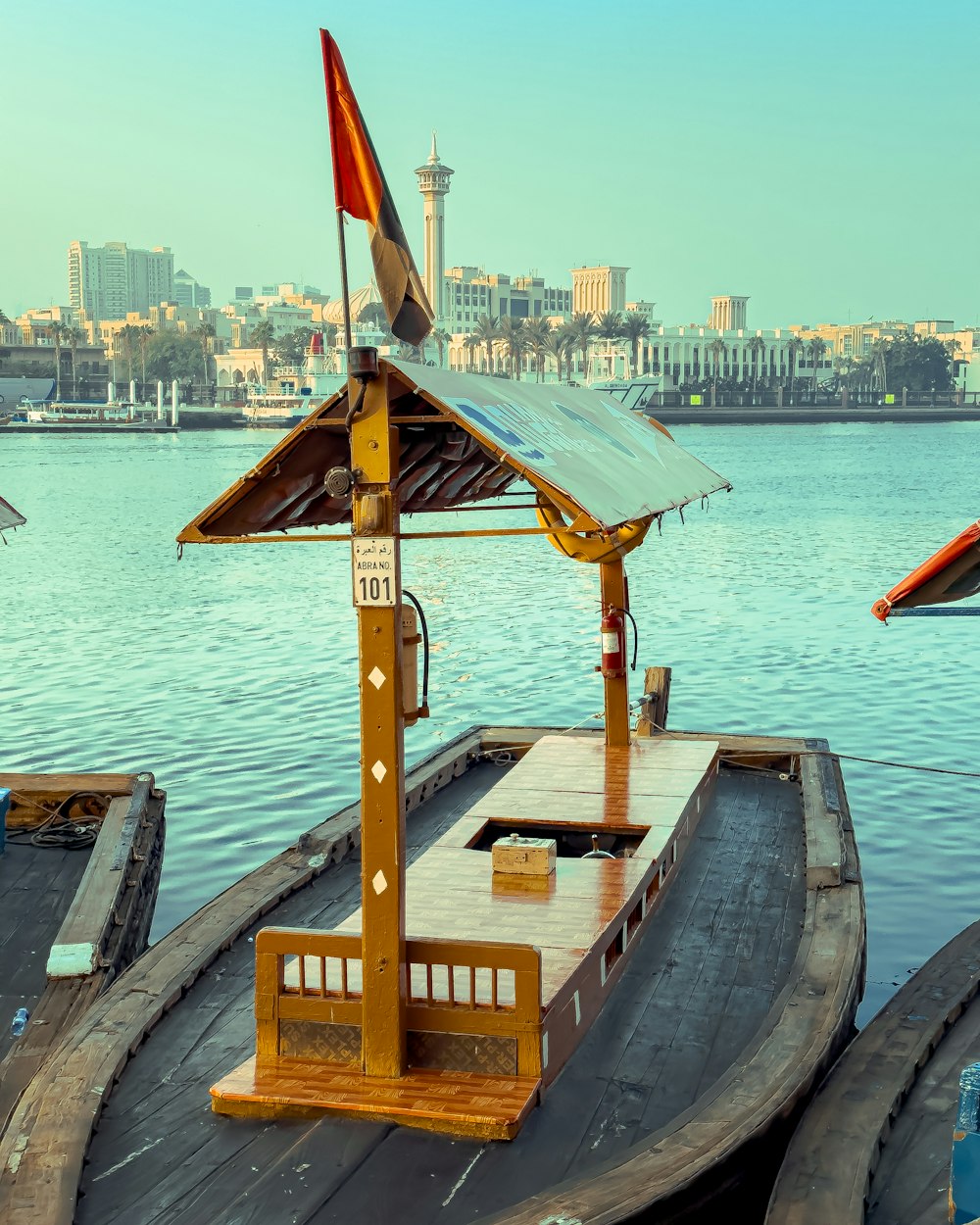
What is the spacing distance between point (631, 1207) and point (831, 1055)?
2404mm

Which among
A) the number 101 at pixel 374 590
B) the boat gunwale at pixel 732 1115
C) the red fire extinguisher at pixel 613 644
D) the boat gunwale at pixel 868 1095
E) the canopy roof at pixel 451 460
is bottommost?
the boat gunwale at pixel 868 1095

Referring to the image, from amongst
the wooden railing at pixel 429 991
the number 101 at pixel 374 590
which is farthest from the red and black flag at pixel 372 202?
the wooden railing at pixel 429 991

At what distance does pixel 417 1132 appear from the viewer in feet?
24.1

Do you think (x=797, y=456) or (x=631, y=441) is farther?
(x=797, y=456)

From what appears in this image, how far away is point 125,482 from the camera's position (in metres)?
102

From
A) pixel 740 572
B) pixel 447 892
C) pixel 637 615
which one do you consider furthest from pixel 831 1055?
pixel 740 572

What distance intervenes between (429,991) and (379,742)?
141cm

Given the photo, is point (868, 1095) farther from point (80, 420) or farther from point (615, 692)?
point (80, 420)

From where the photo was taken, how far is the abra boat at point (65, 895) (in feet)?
31.8

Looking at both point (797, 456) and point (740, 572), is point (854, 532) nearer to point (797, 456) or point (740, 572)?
point (740, 572)

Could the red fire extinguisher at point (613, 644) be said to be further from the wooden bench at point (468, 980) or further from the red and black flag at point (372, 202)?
the red and black flag at point (372, 202)

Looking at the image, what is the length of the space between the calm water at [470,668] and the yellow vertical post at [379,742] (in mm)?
7180

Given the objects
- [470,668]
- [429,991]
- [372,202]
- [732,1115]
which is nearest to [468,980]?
[429,991]

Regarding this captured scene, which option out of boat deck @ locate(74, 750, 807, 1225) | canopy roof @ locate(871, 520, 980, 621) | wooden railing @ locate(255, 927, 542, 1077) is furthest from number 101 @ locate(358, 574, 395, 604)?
boat deck @ locate(74, 750, 807, 1225)
